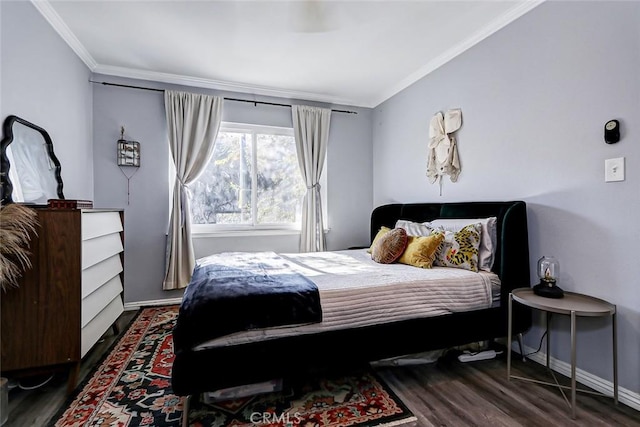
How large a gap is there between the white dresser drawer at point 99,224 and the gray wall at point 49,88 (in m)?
0.59

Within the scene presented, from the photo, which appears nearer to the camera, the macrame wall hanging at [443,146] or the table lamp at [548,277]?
the table lamp at [548,277]

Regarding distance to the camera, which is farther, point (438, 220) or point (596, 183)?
point (438, 220)

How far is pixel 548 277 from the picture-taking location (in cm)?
182

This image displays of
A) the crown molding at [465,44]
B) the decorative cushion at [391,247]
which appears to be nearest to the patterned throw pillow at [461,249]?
the decorative cushion at [391,247]

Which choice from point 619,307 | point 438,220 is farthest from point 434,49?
point 619,307

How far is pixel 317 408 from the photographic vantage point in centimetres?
158

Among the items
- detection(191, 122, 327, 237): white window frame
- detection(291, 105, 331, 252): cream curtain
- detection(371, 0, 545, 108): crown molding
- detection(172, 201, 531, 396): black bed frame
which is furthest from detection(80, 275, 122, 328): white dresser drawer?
detection(371, 0, 545, 108): crown molding

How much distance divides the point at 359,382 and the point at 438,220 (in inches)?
62.7

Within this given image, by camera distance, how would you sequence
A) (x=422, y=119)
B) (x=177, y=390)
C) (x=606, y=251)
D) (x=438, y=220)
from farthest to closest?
(x=422, y=119), (x=438, y=220), (x=606, y=251), (x=177, y=390)

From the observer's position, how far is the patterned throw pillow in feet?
7.11

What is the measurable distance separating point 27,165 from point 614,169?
3.76 meters

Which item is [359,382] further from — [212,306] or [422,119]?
[422,119]

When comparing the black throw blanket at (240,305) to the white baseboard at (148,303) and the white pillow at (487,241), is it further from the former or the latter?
the white baseboard at (148,303)

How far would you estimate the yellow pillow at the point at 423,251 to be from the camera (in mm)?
2258
